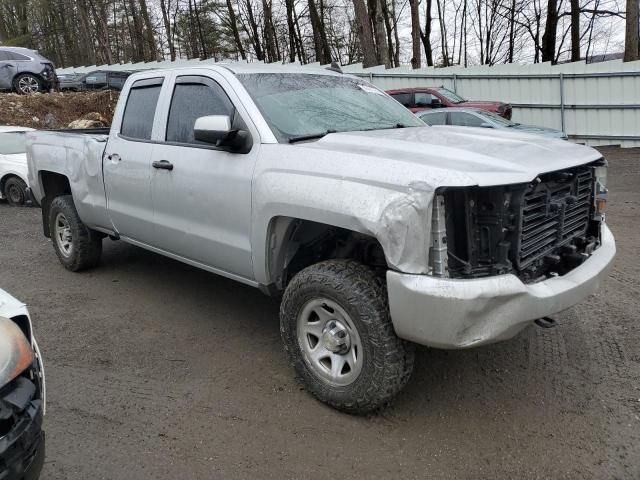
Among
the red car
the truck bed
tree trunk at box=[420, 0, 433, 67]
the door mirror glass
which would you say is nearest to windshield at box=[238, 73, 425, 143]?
Answer: the door mirror glass

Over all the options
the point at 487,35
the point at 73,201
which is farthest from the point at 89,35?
the point at 73,201

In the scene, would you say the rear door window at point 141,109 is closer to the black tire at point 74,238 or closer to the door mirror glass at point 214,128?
the door mirror glass at point 214,128

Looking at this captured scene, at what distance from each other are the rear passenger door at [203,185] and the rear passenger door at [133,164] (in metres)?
0.17

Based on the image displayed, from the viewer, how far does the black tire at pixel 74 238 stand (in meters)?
5.72

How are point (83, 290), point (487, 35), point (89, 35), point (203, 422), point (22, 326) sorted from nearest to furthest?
point (22, 326) → point (203, 422) → point (83, 290) → point (89, 35) → point (487, 35)

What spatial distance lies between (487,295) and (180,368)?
7.24 ft

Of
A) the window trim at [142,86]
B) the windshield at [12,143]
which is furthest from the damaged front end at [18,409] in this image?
the windshield at [12,143]

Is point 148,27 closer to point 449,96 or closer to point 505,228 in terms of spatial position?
point 449,96

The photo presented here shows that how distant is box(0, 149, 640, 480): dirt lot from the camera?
2846mm

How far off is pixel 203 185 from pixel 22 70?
55.2ft

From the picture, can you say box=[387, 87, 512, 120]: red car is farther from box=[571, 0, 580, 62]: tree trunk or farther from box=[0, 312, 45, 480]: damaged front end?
box=[0, 312, 45, 480]: damaged front end

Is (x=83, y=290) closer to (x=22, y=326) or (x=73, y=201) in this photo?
(x=73, y=201)

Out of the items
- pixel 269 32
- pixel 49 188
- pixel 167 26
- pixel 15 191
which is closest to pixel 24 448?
pixel 49 188

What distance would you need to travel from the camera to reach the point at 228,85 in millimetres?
3863
